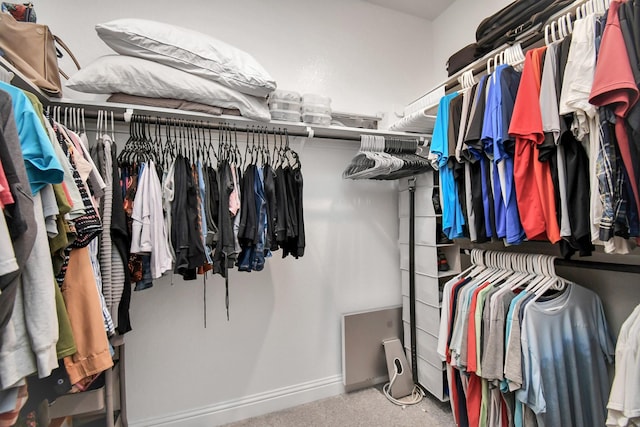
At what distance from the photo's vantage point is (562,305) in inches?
54.1

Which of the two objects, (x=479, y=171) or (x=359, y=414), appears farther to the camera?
(x=359, y=414)

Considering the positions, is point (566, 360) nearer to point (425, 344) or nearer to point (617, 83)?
point (425, 344)

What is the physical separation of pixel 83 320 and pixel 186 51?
1.35m

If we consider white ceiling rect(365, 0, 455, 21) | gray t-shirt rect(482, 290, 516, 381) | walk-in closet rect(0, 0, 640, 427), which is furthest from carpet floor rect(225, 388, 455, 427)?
white ceiling rect(365, 0, 455, 21)

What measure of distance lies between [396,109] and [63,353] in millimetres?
2582

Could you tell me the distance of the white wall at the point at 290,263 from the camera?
1814 mm

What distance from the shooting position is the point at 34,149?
832 mm

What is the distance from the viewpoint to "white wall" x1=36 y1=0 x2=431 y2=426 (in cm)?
181

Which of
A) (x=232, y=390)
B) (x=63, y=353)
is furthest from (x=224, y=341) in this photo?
(x=63, y=353)

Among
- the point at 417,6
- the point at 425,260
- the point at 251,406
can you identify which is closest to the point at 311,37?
the point at 417,6

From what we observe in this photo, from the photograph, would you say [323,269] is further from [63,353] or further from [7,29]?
[7,29]

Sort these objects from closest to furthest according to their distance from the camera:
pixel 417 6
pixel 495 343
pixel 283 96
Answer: pixel 495 343
pixel 283 96
pixel 417 6

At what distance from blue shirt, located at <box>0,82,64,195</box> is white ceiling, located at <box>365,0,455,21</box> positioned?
2.53m

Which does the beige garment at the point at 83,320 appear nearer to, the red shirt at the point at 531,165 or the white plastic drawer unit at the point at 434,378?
the red shirt at the point at 531,165
